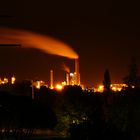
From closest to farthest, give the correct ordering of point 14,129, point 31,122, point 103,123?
point 103,123
point 31,122
point 14,129

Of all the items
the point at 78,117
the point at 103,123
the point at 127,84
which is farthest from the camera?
the point at 127,84

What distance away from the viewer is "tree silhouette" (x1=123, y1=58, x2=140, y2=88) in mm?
83438

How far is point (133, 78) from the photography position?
83.6 m

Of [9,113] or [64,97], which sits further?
[64,97]

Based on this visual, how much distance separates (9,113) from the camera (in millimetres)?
35125

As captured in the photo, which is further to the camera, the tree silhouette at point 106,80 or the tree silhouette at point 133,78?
the tree silhouette at point 106,80

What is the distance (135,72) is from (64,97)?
541 inches

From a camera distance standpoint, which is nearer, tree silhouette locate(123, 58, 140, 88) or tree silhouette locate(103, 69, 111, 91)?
tree silhouette locate(123, 58, 140, 88)

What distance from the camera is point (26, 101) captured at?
36.2 metres

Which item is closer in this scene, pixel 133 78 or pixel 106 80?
pixel 133 78

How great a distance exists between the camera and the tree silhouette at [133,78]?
274ft

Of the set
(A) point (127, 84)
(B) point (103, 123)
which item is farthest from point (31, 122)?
(A) point (127, 84)

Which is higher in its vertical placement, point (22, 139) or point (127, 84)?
point (127, 84)

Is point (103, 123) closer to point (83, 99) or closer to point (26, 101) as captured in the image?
point (26, 101)
